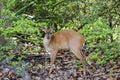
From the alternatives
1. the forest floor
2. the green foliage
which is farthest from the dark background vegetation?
the forest floor

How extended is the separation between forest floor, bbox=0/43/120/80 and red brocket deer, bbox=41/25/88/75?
244 millimetres

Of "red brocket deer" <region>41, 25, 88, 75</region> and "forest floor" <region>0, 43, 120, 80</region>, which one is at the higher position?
"red brocket deer" <region>41, 25, 88, 75</region>

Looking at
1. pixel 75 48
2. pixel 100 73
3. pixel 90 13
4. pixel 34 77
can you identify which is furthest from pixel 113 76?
pixel 90 13

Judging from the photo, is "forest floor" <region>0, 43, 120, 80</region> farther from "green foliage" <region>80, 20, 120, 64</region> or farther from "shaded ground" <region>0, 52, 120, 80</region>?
"green foliage" <region>80, 20, 120, 64</region>

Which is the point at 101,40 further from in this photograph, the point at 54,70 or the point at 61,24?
the point at 61,24

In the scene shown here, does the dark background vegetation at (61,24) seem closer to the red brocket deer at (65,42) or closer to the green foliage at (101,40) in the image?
the green foliage at (101,40)

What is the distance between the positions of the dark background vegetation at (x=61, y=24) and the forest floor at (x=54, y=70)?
0.50 feet

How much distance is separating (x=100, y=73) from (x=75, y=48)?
0.74 metres

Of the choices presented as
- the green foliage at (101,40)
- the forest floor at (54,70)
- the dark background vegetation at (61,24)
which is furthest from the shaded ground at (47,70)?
the green foliage at (101,40)

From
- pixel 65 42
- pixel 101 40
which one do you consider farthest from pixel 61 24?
pixel 101 40

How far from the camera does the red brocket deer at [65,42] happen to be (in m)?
8.03

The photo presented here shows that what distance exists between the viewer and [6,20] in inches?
296

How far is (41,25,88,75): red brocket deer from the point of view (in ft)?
26.3

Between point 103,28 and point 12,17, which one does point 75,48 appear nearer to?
point 103,28
